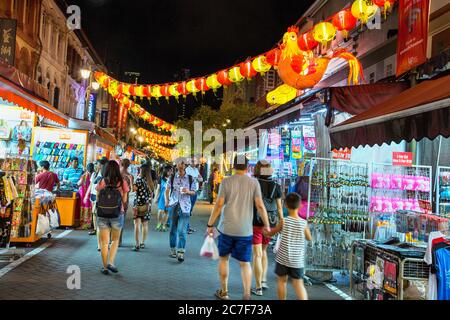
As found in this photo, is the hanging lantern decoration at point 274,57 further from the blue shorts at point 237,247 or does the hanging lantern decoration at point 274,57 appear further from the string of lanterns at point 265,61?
the blue shorts at point 237,247

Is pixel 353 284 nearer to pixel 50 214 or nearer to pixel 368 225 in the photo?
pixel 368 225

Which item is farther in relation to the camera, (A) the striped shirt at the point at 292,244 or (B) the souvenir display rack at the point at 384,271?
(B) the souvenir display rack at the point at 384,271

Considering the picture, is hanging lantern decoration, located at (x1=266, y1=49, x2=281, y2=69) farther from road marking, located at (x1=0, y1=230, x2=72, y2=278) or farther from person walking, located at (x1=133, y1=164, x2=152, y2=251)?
road marking, located at (x1=0, y1=230, x2=72, y2=278)

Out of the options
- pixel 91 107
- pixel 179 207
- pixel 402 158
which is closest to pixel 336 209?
pixel 179 207

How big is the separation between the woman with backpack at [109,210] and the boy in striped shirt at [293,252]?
3.12 meters

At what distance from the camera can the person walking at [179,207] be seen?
883 centimetres

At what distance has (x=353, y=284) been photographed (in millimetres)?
6945

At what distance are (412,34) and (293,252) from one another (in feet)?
22.9

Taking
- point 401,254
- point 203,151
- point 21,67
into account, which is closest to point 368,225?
point 401,254

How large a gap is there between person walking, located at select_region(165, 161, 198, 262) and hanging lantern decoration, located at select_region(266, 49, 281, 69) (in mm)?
4829

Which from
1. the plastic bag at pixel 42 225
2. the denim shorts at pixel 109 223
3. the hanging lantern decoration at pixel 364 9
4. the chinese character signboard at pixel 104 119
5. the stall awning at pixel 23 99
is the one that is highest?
the chinese character signboard at pixel 104 119

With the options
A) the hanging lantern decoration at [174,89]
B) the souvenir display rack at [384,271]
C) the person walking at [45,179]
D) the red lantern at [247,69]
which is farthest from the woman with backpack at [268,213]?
the hanging lantern decoration at [174,89]

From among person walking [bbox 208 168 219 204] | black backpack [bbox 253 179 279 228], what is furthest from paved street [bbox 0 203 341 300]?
person walking [bbox 208 168 219 204]

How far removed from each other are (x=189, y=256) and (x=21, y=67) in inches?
694
